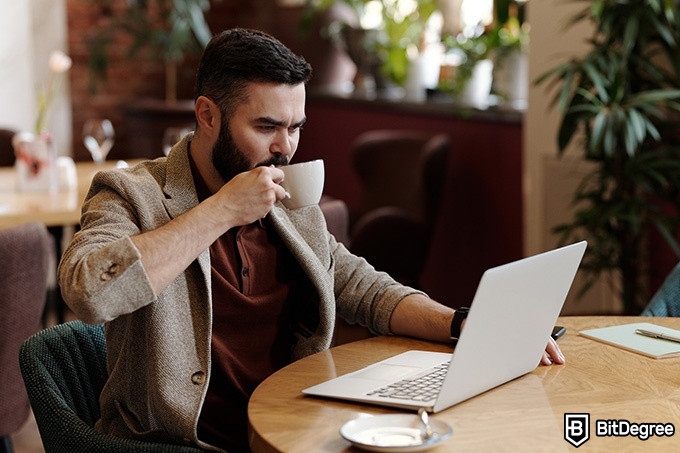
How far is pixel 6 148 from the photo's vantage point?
16.2ft

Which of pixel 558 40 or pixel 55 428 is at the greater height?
pixel 558 40

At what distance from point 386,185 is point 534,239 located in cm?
101

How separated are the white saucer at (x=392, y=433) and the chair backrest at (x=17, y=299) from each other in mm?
1489

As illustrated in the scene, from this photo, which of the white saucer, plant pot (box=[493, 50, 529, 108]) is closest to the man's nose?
the white saucer

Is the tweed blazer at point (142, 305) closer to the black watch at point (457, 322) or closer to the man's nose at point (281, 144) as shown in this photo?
the man's nose at point (281, 144)

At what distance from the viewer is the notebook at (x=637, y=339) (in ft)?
6.41

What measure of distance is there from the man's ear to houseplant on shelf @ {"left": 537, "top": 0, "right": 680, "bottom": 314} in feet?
5.87

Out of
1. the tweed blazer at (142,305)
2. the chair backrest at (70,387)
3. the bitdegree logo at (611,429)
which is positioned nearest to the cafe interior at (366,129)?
the chair backrest at (70,387)

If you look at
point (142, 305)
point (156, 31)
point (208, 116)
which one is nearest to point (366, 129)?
point (156, 31)

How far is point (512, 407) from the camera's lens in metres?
1.65

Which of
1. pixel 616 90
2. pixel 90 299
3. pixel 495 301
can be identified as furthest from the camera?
pixel 616 90

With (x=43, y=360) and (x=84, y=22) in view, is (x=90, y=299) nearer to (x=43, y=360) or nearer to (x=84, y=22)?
(x=43, y=360)

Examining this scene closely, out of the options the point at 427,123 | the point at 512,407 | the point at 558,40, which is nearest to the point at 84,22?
the point at 427,123

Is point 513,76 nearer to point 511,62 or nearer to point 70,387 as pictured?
point 511,62
